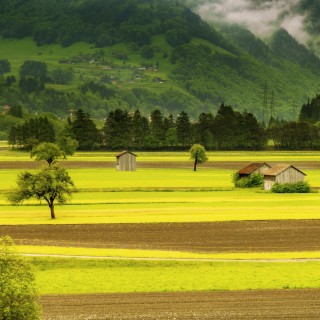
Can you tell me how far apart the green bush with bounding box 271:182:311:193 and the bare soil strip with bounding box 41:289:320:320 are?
65496 mm

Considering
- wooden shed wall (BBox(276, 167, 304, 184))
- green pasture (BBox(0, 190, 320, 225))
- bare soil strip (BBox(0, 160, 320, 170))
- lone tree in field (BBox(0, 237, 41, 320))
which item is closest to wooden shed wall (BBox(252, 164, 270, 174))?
wooden shed wall (BBox(276, 167, 304, 184))

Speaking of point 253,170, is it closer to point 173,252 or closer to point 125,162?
point 125,162

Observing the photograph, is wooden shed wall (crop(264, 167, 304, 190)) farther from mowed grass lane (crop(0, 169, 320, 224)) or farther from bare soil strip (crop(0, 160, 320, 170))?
bare soil strip (crop(0, 160, 320, 170))

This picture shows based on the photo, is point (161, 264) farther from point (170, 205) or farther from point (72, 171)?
point (72, 171)

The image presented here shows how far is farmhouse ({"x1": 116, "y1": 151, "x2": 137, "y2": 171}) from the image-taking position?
154413mm

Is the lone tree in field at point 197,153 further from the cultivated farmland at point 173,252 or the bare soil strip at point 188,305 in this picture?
the bare soil strip at point 188,305

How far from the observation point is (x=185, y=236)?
63.3 meters

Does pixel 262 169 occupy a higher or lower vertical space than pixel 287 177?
higher

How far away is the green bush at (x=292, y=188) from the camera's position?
106 meters

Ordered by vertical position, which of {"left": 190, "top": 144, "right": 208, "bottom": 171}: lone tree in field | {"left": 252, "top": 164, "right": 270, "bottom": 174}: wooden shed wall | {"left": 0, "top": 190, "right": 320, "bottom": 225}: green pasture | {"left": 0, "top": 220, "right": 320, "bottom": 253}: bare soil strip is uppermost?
{"left": 190, "top": 144, "right": 208, "bottom": 171}: lone tree in field

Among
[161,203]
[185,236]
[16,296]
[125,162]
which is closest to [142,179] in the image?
[125,162]

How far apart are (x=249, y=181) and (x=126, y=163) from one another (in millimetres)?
45047

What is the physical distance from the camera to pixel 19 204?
292 feet

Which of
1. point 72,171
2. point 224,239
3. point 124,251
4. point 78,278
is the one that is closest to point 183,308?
point 78,278
